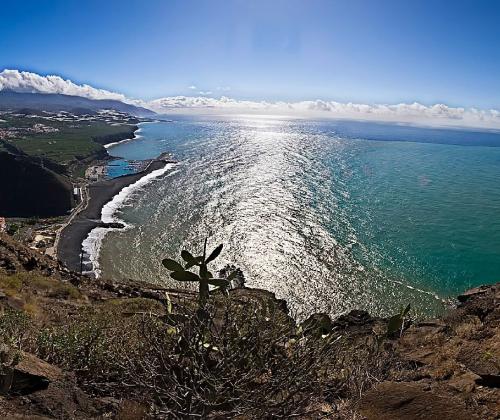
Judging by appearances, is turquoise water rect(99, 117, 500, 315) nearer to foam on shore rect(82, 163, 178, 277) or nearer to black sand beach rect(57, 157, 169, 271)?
foam on shore rect(82, 163, 178, 277)

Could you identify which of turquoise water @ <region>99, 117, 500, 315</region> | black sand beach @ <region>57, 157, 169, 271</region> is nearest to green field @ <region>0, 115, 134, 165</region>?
turquoise water @ <region>99, 117, 500, 315</region>

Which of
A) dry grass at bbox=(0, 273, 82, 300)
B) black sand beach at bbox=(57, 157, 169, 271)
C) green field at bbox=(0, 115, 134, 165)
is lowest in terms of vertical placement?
black sand beach at bbox=(57, 157, 169, 271)

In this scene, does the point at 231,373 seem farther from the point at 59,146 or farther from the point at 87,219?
the point at 59,146

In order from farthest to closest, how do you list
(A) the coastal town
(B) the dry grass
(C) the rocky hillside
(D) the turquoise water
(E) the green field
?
1. (E) the green field
2. (A) the coastal town
3. (D) the turquoise water
4. (B) the dry grass
5. (C) the rocky hillside

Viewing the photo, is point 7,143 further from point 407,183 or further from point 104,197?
point 407,183

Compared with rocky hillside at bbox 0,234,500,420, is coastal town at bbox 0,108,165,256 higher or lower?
lower
